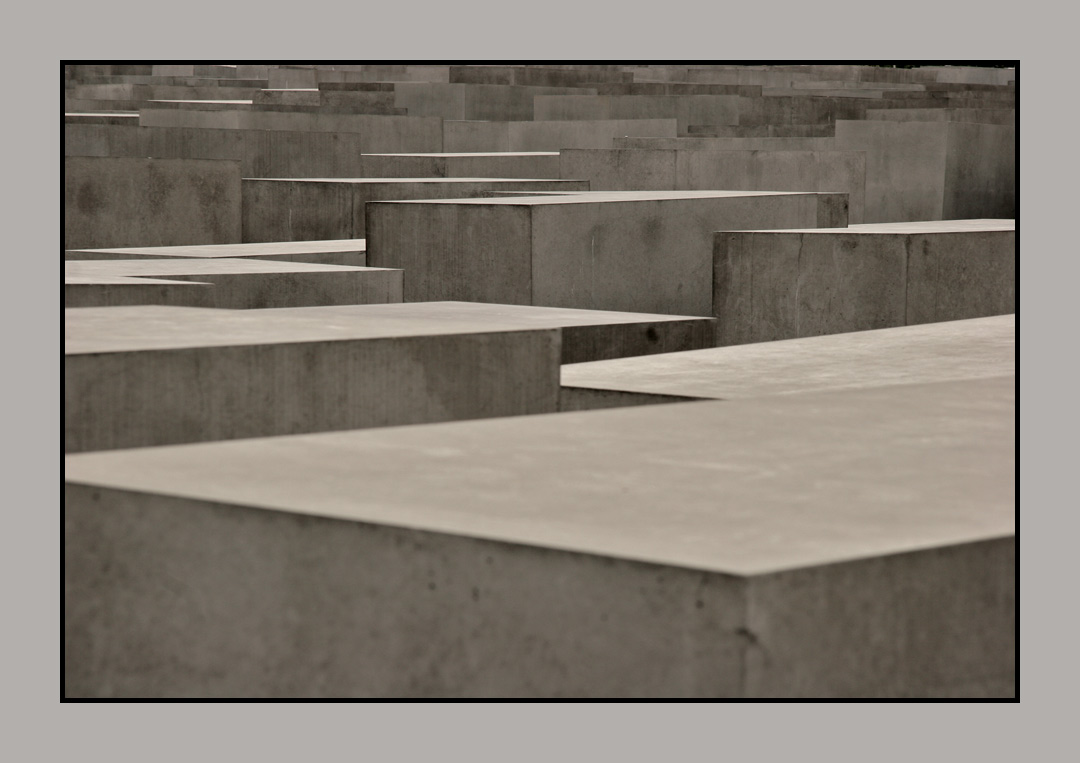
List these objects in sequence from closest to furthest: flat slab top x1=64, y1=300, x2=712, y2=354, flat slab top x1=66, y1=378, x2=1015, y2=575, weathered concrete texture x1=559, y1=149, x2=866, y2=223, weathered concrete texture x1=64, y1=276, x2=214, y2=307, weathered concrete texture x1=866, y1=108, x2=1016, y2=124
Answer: flat slab top x1=66, y1=378, x2=1015, y2=575 < flat slab top x1=64, y1=300, x2=712, y2=354 < weathered concrete texture x1=64, y1=276, x2=214, y2=307 < weathered concrete texture x1=559, y1=149, x2=866, y2=223 < weathered concrete texture x1=866, y1=108, x2=1016, y2=124

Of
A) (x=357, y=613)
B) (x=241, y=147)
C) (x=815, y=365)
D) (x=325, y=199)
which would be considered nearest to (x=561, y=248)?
(x=815, y=365)

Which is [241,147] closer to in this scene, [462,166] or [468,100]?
[462,166]

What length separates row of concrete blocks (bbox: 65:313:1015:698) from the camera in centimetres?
358

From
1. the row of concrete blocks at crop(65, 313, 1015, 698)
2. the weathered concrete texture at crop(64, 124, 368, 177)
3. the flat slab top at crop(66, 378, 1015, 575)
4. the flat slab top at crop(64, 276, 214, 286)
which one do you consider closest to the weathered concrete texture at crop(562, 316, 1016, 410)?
the flat slab top at crop(66, 378, 1015, 575)

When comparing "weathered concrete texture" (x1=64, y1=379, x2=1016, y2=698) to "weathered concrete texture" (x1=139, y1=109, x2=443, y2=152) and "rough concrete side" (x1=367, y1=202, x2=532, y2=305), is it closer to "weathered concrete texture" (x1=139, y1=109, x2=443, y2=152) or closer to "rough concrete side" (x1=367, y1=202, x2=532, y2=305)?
"rough concrete side" (x1=367, y1=202, x2=532, y2=305)

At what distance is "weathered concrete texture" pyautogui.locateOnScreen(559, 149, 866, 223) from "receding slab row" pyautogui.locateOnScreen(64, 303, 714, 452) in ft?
27.2

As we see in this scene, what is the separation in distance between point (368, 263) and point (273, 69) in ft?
76.7

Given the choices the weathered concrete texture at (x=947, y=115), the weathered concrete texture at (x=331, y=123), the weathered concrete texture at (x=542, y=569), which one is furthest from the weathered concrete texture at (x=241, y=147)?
the weathered concrete texture at (x=542, y=569)

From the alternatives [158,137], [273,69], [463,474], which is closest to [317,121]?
[158,137]

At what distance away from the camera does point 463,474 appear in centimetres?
452

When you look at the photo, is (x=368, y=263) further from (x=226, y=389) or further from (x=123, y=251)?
(x=226, y=389)

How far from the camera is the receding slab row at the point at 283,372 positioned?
600cm

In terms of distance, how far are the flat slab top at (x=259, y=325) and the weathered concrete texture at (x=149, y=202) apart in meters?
6.00

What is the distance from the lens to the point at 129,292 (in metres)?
8.38
